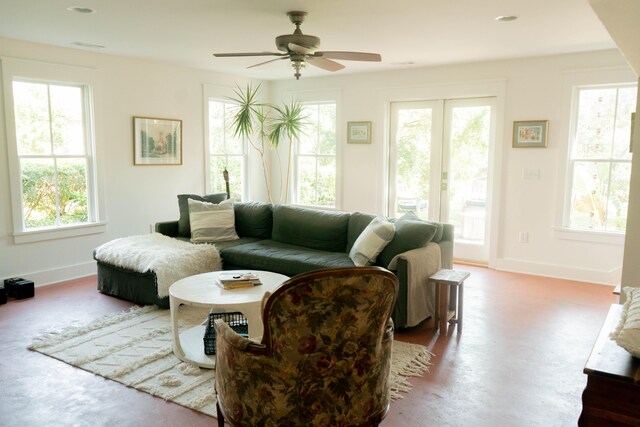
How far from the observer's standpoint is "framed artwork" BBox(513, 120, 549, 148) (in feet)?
17.1

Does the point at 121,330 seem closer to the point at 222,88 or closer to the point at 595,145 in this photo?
the point at 222,88

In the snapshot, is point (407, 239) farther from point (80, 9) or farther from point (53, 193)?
point (53, 193)

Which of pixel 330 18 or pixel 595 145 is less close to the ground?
pixel 330 18

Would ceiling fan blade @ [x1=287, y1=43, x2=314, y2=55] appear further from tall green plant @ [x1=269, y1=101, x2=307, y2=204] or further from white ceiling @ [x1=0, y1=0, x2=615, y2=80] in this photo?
tall green plant @ [x1=269, y1=101, x2=307, y2=204]

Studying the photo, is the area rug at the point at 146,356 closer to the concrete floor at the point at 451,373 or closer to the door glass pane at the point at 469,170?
the concrete floor at the point at 451,373

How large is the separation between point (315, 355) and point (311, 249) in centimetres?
271

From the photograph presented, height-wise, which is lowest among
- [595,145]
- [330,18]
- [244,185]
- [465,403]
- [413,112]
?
[465,403]

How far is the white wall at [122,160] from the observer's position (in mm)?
4629

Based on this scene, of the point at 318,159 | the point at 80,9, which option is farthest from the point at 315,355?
the point at 318,159

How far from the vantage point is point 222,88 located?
256 inches

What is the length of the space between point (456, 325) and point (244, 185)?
14.0 ft

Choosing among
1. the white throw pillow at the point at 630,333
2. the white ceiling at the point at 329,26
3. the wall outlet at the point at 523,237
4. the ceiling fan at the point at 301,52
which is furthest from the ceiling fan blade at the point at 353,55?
the wall outlet at the point at 523,237

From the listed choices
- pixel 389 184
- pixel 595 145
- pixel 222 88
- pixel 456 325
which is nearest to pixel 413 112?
pixel 389 184

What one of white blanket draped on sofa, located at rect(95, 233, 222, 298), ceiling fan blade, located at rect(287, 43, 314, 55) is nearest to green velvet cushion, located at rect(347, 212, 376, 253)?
white blanket draped on sofa, located at rect(95, 233, 222, 298)
